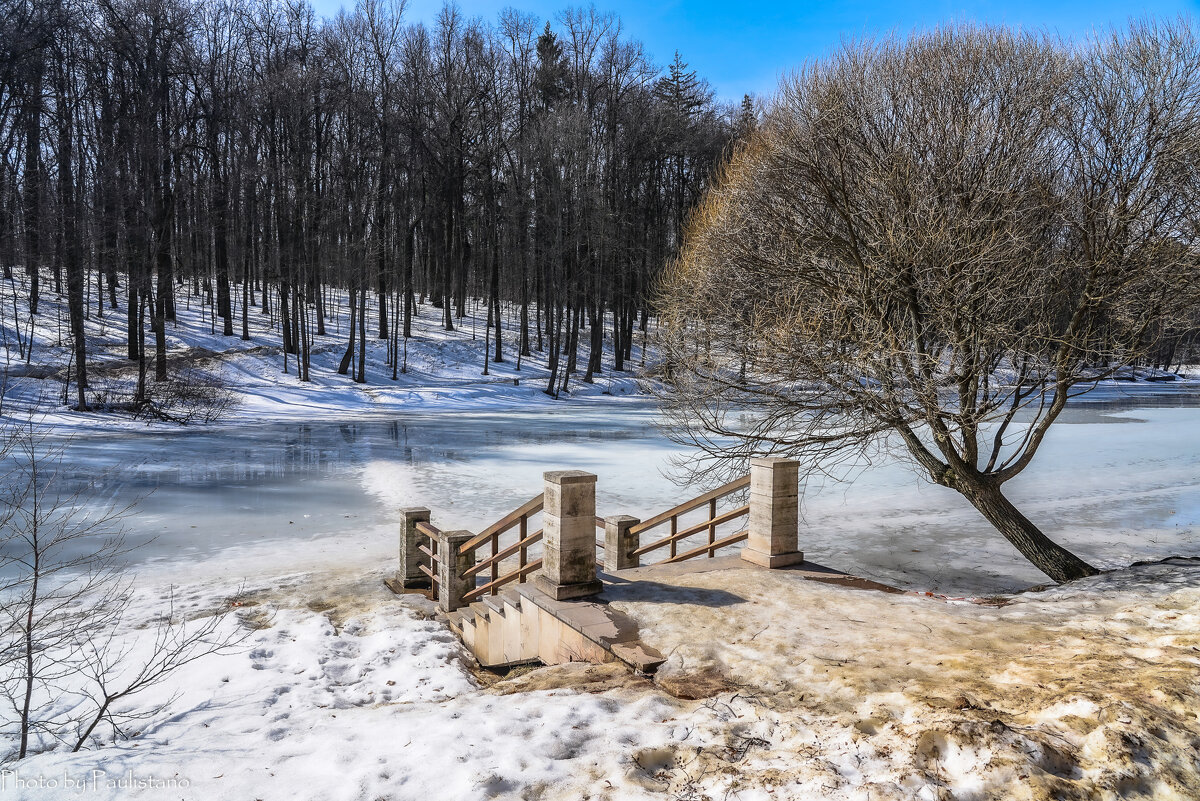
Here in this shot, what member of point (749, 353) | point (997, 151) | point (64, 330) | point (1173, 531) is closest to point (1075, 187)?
point (997, 151)

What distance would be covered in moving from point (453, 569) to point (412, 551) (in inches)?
47.6

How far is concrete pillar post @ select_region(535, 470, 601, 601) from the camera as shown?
7504 millimetres

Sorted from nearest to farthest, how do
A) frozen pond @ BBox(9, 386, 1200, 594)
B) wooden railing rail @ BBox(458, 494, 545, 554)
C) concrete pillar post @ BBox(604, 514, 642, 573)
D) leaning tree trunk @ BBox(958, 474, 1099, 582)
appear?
wooden railing rail @ BBox(458, 494, 545, 554), concrete pillar post @ BBox(604, 514, 642, 573), leaning tree trunk @ BBox(958, 474, 1099, 582), frozen pond @ BBox(9, 386, 1200, 594)

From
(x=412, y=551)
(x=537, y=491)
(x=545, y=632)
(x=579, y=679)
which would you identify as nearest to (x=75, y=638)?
(x=412, y=551)

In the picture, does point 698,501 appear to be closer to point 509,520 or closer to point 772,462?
point 772,462

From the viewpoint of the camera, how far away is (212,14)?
3625 cm

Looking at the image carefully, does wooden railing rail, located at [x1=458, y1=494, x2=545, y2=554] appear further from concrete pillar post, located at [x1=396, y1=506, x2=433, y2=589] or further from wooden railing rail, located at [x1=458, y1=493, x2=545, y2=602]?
concrete pillar post, located at [x1=396, y1=506, x2=433, y2=589]

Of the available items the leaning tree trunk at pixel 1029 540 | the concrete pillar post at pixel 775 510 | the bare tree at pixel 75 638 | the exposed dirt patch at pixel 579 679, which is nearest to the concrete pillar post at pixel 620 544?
the concrete pillar post at pixel 775 510

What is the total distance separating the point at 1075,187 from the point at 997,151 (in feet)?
3.71

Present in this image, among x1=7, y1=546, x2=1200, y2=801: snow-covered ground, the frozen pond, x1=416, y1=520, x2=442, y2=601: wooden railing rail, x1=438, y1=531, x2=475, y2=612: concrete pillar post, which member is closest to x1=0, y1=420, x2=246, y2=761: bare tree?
x1=7, y1=546, x2=1200, y2=801: snow-covered ground

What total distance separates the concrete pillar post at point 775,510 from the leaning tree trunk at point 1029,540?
3597 millimetres

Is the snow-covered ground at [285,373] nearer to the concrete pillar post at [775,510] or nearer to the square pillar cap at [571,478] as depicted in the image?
the concrete pillar post at [775,510]

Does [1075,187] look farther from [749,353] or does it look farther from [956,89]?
[749,353]

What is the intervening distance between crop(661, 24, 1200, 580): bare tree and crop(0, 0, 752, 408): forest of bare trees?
16.0 metres
